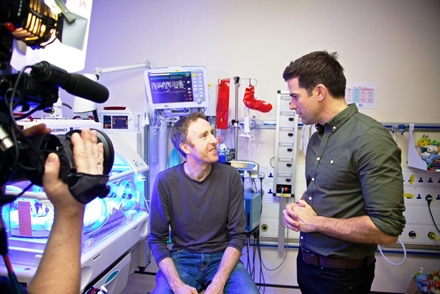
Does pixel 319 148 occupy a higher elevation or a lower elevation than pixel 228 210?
higher

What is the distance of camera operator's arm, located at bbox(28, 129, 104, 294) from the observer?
0.57 metres

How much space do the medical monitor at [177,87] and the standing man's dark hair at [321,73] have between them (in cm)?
94

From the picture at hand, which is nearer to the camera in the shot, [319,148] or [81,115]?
[319,148]

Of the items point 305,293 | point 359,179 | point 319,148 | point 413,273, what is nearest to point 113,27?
point 319,148

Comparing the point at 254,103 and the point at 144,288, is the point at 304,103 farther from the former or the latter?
the point at 144,288

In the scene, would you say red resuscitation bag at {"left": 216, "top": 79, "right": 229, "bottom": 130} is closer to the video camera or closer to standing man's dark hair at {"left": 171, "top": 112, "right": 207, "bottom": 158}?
standing man's dark hair at {"left": 171, "top": 112, "right": 207, "bottom": 158}

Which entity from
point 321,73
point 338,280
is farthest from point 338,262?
point 321,73

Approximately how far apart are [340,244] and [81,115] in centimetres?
204

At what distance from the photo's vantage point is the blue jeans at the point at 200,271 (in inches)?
58.2

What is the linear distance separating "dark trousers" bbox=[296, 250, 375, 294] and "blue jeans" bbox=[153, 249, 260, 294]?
36 cm

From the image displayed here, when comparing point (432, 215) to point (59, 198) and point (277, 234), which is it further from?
point (59, 198)

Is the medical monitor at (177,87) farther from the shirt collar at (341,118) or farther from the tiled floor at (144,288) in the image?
the tiled floor at (144,288)

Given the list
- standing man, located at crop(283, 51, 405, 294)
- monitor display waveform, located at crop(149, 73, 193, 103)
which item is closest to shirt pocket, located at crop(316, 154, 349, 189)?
standing man, located at crop(283, 51, 405, 294)

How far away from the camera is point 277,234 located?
2.45m
